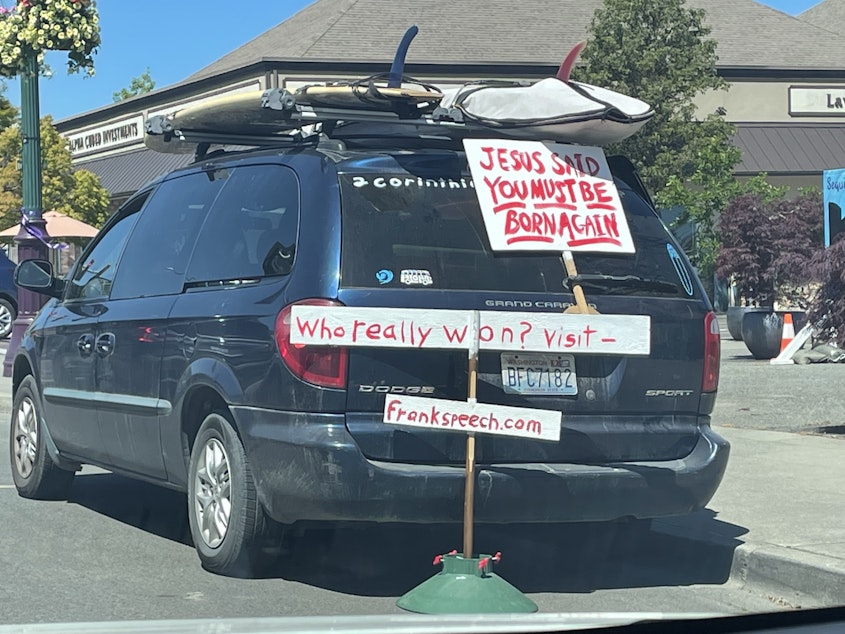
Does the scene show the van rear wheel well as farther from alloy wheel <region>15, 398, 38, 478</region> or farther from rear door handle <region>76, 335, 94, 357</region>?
alloy wheel <region>15, 398, 38, 478</region>

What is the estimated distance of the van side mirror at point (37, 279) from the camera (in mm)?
8172

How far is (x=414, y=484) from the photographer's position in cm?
566

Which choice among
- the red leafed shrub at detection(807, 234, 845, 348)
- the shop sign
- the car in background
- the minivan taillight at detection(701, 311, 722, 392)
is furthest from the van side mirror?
the shop sign

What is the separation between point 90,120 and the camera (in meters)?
55.1

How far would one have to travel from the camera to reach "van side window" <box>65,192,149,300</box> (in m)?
7.71

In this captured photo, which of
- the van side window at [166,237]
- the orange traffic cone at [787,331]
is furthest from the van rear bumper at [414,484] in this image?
the orange traffic cone at [787,331]

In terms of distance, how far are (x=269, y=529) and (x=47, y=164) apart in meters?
43.0

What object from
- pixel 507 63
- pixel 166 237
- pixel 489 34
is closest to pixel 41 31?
pixel 166 237

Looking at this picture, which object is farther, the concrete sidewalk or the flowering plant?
the flowering plant

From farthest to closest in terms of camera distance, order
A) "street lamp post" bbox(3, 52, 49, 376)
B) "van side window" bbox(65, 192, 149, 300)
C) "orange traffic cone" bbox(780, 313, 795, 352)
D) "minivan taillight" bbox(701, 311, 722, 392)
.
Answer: "orange traffic cone" bbox(780, 313, 795, 352) → "street lamp post" bbox(3, 52, 49, 376) → "van side window" bbox(65, 192, 149, 300) → "minivan taillight" bbox(701, 311, 722, 392)

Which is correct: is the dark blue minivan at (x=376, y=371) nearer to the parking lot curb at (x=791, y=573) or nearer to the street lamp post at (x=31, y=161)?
the parking lot curb at (x=791, y=573)

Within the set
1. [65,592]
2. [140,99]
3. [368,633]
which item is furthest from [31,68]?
[140,99]

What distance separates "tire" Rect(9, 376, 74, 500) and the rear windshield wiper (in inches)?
144

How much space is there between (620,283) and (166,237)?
2.39m
